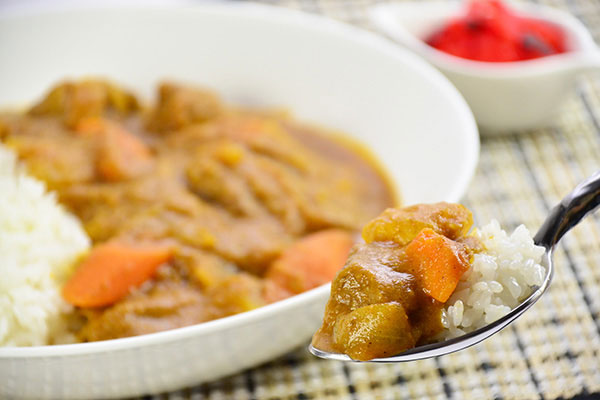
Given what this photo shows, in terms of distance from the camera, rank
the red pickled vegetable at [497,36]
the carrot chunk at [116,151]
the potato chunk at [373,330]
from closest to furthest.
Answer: the potato chunk at [373,330]
the carrot chunk at [116,151]
the red pickled vegetable at [497,36]

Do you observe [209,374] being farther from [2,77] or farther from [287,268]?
[2,77]

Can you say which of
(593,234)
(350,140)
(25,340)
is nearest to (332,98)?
(350,140)

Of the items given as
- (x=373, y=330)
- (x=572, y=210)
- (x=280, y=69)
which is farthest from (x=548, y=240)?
(x=280, y=69)

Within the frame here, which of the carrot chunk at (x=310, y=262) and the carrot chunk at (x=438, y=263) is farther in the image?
the carrot chunk at (x=310, y=262)

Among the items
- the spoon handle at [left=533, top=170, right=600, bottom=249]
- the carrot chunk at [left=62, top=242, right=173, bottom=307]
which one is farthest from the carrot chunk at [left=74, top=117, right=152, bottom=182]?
the spoon handle at [left=533, top=170, right=600, bottom=249]

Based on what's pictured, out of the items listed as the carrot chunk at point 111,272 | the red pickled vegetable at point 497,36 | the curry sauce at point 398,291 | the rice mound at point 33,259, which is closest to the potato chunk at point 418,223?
the curry sauce at point 398,291

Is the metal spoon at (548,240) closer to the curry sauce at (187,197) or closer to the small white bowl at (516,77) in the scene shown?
the curry sauce at (187,197)

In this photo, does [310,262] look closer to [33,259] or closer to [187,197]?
[187,197]
